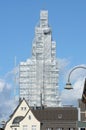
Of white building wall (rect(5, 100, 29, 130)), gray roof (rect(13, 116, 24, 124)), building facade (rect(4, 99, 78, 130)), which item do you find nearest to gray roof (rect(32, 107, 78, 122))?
building facade (rect(4, 99, 78, 130))

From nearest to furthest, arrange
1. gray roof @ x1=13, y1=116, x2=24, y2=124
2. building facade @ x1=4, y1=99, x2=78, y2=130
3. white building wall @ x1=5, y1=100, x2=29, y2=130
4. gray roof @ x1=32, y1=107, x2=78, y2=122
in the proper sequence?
building facade @ x1=4, y1=99, x2=78, y2=130, gray roof @ x1=32, y1=107, x2=78, y2=122, gray roof @ x1=13, y1=116, x2=24, y2=124, white building wall @ x1=5, y1=100, x2=29, y2=130

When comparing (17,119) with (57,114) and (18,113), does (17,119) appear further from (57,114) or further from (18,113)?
(57,114)

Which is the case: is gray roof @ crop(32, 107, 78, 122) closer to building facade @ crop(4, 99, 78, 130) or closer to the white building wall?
building facade @ crop(4, 99, 78, 130)

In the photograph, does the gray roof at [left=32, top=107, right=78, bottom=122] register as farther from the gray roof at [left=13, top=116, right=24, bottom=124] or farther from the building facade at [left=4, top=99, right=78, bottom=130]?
the gray roof at [left=13, top=116, right=24, bottom=124]

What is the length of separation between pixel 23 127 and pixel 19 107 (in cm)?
485

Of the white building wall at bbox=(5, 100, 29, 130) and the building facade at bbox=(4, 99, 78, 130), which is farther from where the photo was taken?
the white building wall at bbox=(5, 100, 29, 130)

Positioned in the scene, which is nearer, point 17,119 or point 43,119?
point 43,119

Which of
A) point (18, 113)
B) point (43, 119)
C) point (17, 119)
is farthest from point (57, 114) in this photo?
point (18, 113)

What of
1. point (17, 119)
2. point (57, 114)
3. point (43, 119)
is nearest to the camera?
point (57, 114)

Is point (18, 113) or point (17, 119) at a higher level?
point (18, 113)

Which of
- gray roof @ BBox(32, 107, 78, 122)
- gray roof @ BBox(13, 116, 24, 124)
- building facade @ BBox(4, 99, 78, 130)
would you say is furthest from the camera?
gray roof @ BBox(13, 116, 24, 124)

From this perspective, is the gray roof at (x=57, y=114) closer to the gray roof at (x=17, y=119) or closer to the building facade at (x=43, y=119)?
the building facade at (x=43, y=119)

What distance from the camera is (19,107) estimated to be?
140 m

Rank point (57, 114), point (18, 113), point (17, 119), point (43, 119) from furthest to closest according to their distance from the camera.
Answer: point (18, 113) < point (17, 119) < point (43, 119) < point (57, 114)
